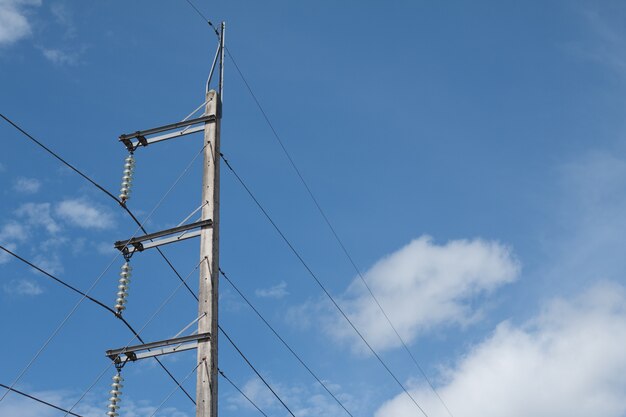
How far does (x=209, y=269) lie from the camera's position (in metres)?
15.9

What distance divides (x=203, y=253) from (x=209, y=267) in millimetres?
435

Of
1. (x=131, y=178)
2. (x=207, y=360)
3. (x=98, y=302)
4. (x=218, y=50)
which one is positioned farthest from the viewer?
(x=218, y=50)

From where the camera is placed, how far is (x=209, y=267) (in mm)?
15883

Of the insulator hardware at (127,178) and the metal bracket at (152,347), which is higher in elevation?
the insulator hardware at (127,178)

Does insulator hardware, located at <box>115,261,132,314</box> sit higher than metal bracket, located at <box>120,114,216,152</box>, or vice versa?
metal bracket, located at <box>120,114,216,152</box>

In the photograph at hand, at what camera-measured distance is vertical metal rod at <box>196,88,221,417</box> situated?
14.6m

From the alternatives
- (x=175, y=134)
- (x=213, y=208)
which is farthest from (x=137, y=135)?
(x=213, y=208)

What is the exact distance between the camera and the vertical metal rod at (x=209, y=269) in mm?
14570

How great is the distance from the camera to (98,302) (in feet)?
52.2

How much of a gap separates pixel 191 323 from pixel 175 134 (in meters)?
4.74

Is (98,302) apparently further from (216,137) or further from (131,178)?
(216,137)

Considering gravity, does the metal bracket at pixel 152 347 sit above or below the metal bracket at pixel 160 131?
below

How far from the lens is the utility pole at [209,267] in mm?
14578

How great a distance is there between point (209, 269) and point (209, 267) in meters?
0.05
